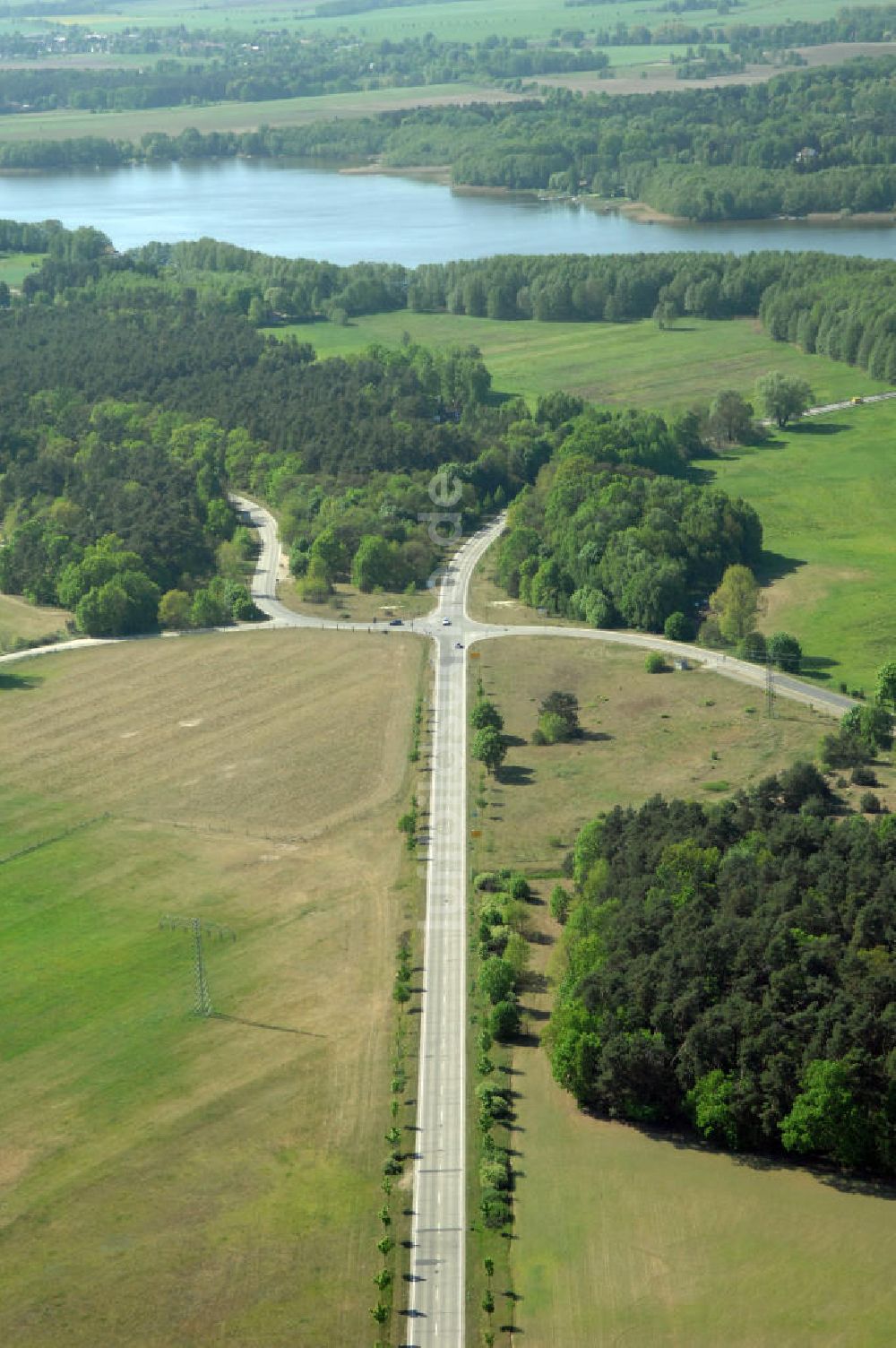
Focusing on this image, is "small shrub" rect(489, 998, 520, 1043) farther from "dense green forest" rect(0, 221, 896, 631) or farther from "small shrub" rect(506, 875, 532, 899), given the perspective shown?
"dense green forest" rect(0, 221, 896, 631)

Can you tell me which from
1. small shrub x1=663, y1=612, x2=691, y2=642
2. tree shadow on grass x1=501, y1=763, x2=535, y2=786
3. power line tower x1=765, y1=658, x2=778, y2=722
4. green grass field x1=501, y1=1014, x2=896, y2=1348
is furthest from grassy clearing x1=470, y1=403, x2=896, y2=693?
green grass field x1=501, y1=1014, x2=896, y2=1348

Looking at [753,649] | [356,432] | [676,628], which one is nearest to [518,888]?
[753,649]

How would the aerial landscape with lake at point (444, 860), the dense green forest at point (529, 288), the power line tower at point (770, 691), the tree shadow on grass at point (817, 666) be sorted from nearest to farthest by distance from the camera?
the aerial landscape with lake at point (444, 860)
the power line tower at point (770, 691)
the tree shadow on grass at point (817, 666)
the dense green forest at point (529, 288)

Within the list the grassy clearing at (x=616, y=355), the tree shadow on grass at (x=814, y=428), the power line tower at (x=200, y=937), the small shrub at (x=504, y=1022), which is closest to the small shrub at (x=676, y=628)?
the power line tower at (x=200, y=937)

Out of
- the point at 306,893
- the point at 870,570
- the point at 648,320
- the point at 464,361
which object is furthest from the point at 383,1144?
the point at 648,320

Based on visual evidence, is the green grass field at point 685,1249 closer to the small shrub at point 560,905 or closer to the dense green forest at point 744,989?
the dense green forest at point 744,989

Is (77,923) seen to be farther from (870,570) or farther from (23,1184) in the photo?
(870,570)

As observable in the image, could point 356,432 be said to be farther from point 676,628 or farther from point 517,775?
point 517,775

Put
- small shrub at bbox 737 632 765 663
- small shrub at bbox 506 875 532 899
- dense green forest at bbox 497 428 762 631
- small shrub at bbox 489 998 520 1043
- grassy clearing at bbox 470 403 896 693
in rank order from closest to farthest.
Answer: small shrub at bbox 489 998 520 1043 < small shrub at bbox 506 875 532 899 < small shrub at bbox 737 632 765 663 < grassy clearing at bbox 470 403 896 693 < dense green forest at bbox 497 428 762 631
